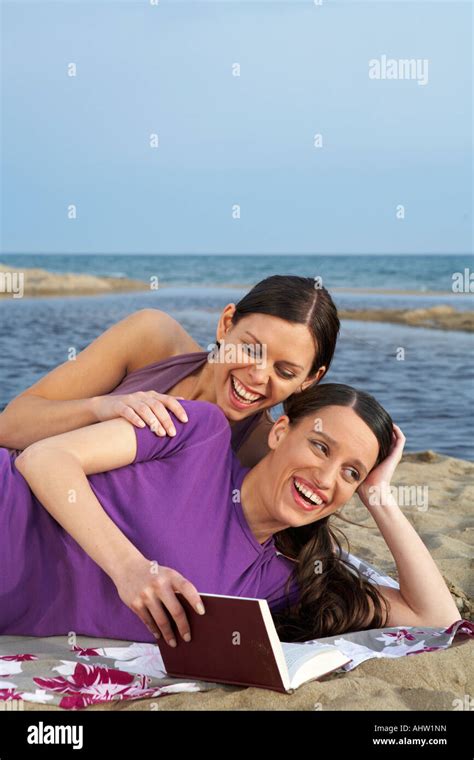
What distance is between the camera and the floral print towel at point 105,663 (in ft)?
9.03

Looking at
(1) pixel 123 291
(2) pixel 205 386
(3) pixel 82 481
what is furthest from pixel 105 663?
(1) pixel 123 291

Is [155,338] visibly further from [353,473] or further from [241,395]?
[353,473]

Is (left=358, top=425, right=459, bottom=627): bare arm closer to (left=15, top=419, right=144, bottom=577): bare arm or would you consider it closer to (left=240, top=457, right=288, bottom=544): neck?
(left=240, top=457, right=288, bottom=544): neck

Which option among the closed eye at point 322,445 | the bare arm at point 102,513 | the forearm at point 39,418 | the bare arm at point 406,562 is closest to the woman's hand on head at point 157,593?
the bare arm at point 102,513

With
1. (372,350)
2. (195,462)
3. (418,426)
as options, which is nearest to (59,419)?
(195,462)

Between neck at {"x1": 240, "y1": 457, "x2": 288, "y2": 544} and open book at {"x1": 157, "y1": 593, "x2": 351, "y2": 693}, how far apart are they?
397mm

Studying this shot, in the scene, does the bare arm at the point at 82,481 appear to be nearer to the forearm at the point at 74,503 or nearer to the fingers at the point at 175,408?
the forearm at the point at 74,503

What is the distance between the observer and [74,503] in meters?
2.87

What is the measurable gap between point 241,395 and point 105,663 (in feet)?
3.38

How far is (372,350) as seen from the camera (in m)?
14.6

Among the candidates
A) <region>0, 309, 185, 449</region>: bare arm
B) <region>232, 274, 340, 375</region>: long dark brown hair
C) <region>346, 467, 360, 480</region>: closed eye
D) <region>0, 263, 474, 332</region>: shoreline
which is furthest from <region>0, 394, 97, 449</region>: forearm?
<region>0, 263, 474, 332</region>: shoreline

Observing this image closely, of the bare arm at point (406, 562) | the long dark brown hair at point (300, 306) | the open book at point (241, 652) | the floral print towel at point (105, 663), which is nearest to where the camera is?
the open book at point (241, 652)

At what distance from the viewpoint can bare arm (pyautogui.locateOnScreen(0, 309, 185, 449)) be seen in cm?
358
